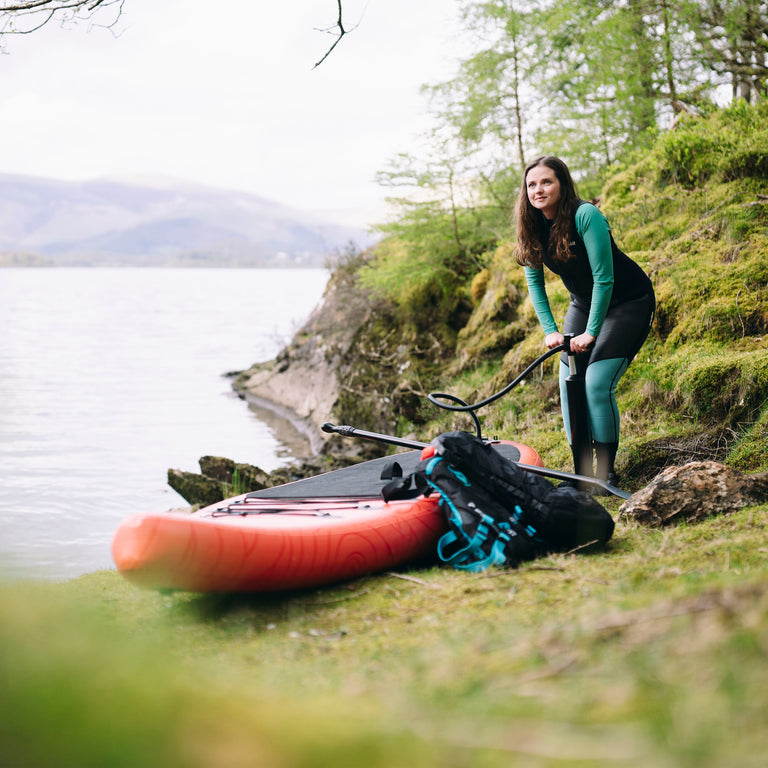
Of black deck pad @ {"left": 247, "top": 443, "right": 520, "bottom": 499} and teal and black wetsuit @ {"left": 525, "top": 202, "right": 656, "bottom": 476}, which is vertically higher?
teal and black wetsuit @ {"left": 525, "top": 202, "right": 656, "bottom": 476}

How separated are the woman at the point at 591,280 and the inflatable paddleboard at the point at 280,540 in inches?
53.9

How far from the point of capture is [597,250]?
436 centimetres

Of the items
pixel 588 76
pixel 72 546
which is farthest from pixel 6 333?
pixel 588 76

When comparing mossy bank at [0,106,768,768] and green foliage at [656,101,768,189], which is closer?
mossy bank at [0,106,768,768]

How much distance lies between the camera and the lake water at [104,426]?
343 inches

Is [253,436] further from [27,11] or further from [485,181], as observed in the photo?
[27,11]

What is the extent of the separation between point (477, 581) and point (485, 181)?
844cm

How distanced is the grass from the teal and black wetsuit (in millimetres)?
1896

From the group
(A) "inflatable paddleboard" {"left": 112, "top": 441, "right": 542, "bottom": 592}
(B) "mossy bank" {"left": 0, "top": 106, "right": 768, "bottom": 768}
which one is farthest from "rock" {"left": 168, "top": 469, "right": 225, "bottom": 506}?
(A) "inflatable paddleboard" {"left": 112, "top": 441, "right": 542, "bottom": 592}

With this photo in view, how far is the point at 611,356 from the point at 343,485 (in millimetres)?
1917

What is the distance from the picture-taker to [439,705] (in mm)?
1554

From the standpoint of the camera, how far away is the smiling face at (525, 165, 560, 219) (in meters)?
4.43

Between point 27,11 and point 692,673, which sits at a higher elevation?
point 27,11

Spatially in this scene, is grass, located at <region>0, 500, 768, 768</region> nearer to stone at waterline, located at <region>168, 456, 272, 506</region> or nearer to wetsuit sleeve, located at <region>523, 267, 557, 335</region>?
wetsuit sleeve, located at <region>523, 267, 557, 335</region>
